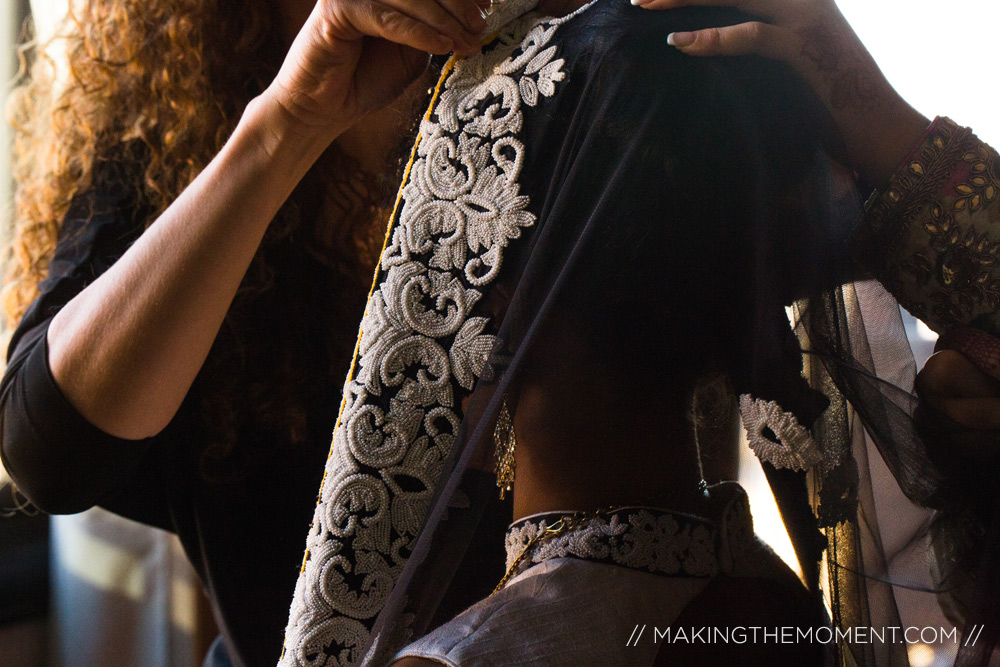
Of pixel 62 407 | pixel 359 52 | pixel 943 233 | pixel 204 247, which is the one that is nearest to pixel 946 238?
pixel 943 233

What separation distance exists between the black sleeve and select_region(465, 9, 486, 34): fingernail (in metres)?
0.51

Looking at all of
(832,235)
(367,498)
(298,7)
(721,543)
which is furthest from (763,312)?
(298,7)

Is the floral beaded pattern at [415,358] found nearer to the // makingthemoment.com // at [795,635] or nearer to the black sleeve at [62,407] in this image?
the // makingthemoment.com // at [795,635]

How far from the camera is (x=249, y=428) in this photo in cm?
100

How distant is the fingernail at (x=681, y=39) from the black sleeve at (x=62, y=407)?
2.06ft

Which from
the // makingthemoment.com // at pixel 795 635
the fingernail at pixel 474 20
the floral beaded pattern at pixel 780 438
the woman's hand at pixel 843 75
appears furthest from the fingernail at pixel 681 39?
the // makingthemoment.com // at pixel 795 635

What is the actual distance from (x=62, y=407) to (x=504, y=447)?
469 millimetres

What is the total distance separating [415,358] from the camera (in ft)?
1.83

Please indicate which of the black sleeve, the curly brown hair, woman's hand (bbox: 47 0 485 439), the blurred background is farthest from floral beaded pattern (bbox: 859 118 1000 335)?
the blurred background

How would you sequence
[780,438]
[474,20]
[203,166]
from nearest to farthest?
[780,438]
[474,20]
[203,166]

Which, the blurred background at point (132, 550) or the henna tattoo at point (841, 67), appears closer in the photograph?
the henna tattoo at point (841, 67)

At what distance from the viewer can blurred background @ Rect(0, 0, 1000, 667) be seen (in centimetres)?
138

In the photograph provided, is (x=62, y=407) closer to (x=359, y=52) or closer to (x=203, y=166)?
(x=203, y=166)

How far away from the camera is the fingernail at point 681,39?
0.56 meters
